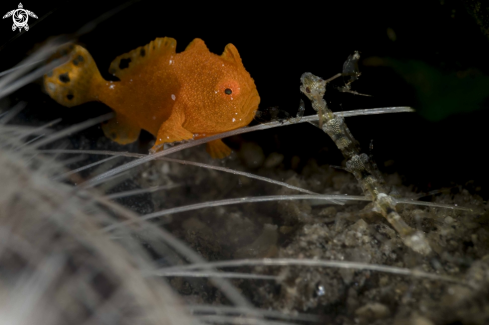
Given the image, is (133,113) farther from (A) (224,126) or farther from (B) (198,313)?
(B) (198,313)

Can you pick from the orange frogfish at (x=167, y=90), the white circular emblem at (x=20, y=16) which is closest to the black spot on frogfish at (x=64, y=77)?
the orange frogfish at (x=167, y=90)

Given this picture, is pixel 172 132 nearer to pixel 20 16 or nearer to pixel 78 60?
pixel 78 60

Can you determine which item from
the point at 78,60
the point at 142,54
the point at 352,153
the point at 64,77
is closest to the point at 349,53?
the point at 352,153

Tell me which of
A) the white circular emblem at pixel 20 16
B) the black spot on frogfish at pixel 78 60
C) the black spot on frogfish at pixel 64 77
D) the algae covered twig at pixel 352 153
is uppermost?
the white circular emblem at pixel 20 16

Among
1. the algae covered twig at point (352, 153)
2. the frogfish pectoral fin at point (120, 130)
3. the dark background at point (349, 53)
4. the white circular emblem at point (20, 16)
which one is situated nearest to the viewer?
the algae covered twig at point (352, 153)

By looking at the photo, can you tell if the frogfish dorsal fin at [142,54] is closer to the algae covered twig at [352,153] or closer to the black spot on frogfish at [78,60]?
the black spot on frogfish at [78,60]

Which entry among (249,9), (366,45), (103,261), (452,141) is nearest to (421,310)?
(103,261)

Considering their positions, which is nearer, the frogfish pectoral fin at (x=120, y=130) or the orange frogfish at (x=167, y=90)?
the orange frogfish at (x=167, y=90)
